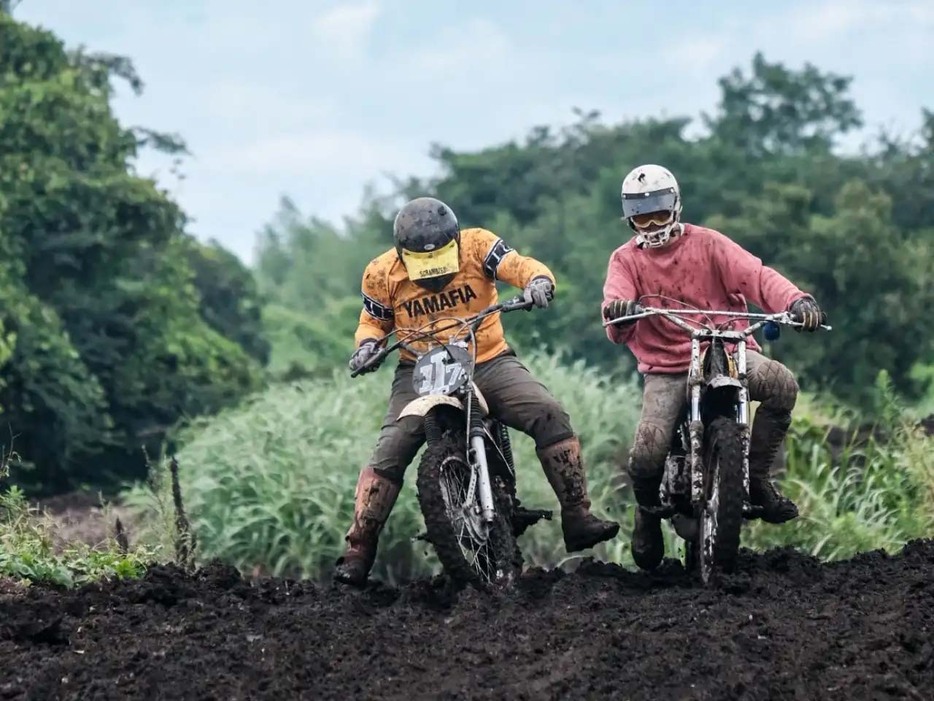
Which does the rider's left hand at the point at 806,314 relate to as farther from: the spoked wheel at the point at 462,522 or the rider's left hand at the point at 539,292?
the spoked wheel at the point at 462,522

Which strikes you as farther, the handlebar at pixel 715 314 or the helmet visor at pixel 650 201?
the helmet visor at pixel 650 201

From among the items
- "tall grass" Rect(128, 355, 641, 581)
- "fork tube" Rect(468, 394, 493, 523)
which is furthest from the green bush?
"tall grass" Rect(128, 355, 641, 581)

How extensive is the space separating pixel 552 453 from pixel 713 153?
26.9m

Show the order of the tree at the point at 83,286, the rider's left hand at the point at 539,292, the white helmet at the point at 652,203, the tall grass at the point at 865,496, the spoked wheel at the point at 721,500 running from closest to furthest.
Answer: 1. the spoked wheel at the point at 721,500
2. the rider's left hand at the point at 539,292
3. the white helmet at the point at 652,203
4. the tall grass at the point at 865,496
5. the tree at the point at 83,286

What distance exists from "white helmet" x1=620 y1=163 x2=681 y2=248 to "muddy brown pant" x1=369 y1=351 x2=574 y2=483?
35.5 inches

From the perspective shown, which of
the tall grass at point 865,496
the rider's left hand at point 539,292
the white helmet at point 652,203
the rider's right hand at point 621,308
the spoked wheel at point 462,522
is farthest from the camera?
the tall grass at point 865,496

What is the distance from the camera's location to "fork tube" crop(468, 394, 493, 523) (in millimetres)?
8633

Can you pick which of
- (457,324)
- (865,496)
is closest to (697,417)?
(457,324)

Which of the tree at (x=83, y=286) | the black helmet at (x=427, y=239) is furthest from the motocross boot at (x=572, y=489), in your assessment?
the tree at (x=83, y=286)

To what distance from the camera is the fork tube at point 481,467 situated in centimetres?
863

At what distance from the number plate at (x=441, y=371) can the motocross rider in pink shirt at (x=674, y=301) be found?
2.33 feet

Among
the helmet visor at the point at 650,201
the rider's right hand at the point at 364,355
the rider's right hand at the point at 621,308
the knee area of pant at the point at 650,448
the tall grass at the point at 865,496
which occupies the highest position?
the helmet visor at the point at 650,201

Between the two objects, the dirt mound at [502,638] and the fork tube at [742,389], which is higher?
the fork tube at [742,389]

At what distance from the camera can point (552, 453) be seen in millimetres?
9031
